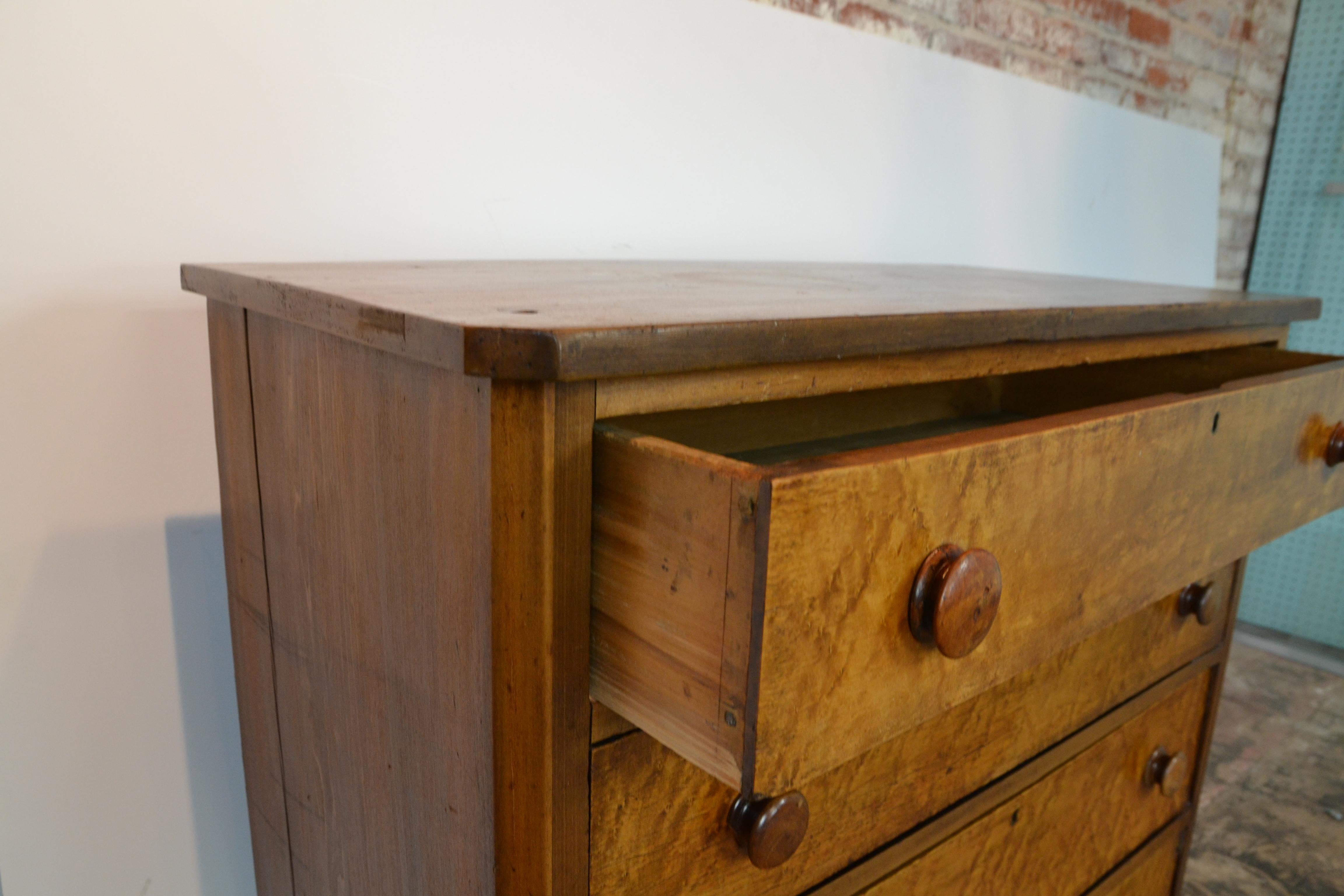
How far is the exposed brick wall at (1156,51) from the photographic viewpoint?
1542 mm

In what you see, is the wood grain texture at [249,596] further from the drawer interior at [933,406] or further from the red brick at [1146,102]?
the red brick at [1146,102]

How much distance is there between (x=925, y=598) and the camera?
48 centimetres

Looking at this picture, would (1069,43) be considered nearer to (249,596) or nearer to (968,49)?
(968,49)

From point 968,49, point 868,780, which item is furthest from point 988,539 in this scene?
point 968,49

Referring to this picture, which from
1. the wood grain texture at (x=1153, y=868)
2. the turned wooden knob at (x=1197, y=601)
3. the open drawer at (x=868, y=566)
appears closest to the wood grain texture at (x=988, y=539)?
the open drawer at (x=868, y=566)

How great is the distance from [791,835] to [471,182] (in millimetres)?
776

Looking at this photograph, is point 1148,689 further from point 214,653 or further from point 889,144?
point 214,653

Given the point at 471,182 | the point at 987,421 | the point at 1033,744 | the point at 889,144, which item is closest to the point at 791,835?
the point at 1033,744

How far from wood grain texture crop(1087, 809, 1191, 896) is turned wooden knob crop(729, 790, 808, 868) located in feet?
2.18

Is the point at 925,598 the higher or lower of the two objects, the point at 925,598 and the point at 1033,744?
the higher

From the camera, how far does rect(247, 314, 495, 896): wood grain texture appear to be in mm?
515

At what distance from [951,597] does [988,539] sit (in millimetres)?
56

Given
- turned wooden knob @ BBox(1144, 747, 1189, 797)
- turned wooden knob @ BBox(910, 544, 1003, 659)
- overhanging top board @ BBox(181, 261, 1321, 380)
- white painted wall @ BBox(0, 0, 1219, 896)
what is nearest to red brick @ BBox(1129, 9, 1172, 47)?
white painted wall @ BBox(0, 0, 1219, 896)

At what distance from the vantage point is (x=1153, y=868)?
3.97ft
